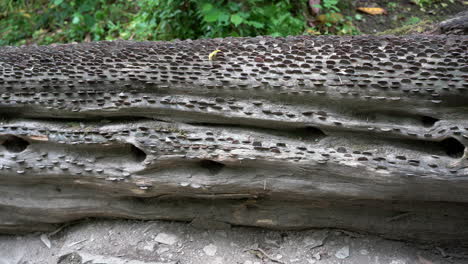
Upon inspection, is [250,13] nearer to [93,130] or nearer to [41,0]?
[93,130]

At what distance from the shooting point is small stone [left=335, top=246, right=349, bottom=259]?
219cm

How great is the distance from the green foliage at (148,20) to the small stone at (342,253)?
6.68 feet

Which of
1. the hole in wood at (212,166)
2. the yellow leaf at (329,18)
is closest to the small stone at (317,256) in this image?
the hole in wood at (212,166)

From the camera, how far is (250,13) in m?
3.69

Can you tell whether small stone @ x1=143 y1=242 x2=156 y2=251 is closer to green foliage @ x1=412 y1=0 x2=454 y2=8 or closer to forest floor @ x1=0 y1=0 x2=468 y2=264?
forest floor @ x1=0 y1=0 x2=468 y2=264

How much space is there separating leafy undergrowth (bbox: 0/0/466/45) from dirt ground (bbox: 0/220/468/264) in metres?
1.87

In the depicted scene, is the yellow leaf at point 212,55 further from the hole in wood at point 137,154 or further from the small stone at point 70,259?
the small stone at point 70,259

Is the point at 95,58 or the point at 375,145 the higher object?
the point at 95,58

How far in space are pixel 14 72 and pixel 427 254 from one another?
9.00 feet

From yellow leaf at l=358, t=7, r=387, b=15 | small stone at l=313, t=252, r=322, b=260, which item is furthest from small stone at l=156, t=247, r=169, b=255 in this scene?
A: yellow leaf at l=358, t=7, r=387, b=15

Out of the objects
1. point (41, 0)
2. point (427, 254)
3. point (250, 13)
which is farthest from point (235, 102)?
point (41, 0)

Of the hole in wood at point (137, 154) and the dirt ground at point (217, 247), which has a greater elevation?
the hole in wood at point (137, 154)

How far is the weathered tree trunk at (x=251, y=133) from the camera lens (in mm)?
1979

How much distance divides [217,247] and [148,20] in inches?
116
